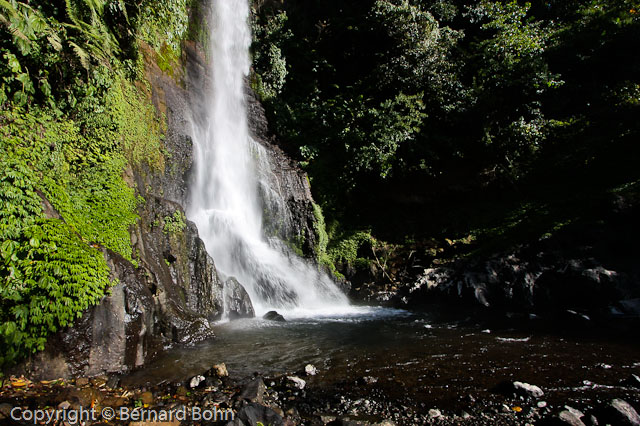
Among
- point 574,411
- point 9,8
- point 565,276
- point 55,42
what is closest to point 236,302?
point 55,42

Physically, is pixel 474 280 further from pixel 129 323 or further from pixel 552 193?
pixel 129 323

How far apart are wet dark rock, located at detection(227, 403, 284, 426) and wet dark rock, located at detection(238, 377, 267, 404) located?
21.7 inches

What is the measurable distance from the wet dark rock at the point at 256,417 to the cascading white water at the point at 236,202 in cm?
705

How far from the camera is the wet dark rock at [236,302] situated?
9328 millimetres

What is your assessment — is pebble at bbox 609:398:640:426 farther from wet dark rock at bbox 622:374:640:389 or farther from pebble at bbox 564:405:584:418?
wet dark rock at bbox 622:374:640:389

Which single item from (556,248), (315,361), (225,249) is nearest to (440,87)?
(556,248)

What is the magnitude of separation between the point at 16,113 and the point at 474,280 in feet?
40.5

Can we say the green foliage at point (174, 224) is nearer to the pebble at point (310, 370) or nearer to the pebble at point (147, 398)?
the pebble at point (147, 398)

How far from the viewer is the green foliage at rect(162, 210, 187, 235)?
8.31 m

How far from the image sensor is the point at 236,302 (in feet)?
31.2

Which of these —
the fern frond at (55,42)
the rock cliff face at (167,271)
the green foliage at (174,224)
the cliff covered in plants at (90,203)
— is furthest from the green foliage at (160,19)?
the green foliage at (174,224)

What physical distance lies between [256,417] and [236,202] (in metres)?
11.1

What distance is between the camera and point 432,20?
17.0m

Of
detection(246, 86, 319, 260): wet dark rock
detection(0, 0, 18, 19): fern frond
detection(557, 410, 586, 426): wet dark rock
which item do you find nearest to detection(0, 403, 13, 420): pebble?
detection(0, 0, 18, 19): fern frond
